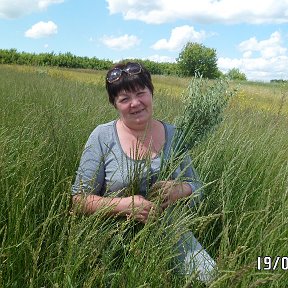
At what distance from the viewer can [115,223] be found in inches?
60.4

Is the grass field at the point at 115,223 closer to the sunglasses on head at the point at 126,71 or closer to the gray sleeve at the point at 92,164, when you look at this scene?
the gray sleeve at the point at 92,164

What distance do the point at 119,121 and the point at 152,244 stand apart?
98 centimetres

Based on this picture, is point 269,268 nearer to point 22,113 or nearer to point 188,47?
point 22,113

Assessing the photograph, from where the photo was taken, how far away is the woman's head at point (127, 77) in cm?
188

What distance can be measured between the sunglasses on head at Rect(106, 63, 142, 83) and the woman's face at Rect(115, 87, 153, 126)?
3.2 inches

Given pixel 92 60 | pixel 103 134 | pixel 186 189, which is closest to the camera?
pixel 186 189

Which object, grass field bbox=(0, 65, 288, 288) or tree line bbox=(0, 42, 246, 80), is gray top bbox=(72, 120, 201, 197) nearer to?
grass field bbox=(0, 65, 288, 288)

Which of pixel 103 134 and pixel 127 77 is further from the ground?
pixel 127 77

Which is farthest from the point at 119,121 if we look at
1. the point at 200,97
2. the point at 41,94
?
the point at 41,94
